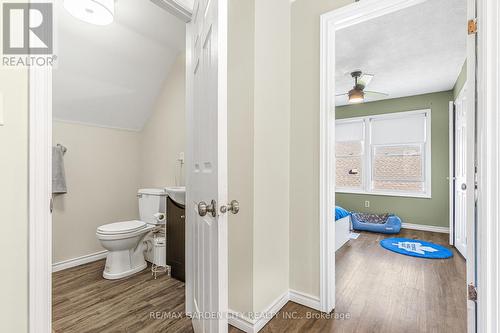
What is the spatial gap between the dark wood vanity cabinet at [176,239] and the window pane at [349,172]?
159 inches

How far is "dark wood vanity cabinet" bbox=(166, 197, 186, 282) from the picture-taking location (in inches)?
90.6

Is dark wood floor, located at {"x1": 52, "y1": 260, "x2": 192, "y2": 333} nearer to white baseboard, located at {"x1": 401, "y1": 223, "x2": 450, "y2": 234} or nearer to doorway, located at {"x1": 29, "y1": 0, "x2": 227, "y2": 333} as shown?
doorway, located at {"x1": 29, "y1": 0, "x2": 227, "y2": 333}

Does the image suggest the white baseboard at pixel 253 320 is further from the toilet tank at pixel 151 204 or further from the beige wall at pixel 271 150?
the toilet tank at pixel 151 204

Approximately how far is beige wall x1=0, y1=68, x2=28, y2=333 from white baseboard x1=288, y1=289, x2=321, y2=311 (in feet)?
5.42

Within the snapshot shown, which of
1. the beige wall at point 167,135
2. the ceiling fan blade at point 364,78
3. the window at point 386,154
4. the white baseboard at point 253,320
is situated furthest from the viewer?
the window at point 386,154

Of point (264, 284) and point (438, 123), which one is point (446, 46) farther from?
point (264, 284)

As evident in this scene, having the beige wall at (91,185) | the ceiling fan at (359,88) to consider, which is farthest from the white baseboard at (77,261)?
the ceiling fan at (359,88)

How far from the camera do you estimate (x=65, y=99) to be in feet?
8.34

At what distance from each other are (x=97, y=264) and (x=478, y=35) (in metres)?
3.66

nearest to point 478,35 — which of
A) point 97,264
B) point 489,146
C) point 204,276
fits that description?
point 489,146

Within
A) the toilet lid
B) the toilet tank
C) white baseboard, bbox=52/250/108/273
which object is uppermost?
the toilet tank

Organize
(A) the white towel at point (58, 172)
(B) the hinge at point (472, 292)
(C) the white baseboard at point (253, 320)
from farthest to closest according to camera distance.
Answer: (A) the white towel at point (58, 172) < (C) the white baseboard at point (253, 320) < (B) the hinge at point (472, 292)

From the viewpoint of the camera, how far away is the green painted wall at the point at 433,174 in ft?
13.7

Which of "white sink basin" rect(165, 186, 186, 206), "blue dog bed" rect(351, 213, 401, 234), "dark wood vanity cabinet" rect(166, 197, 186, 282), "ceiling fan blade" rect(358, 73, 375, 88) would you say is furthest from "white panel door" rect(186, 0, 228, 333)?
"blue dog bed" rect(351, 213, 401, 234)
